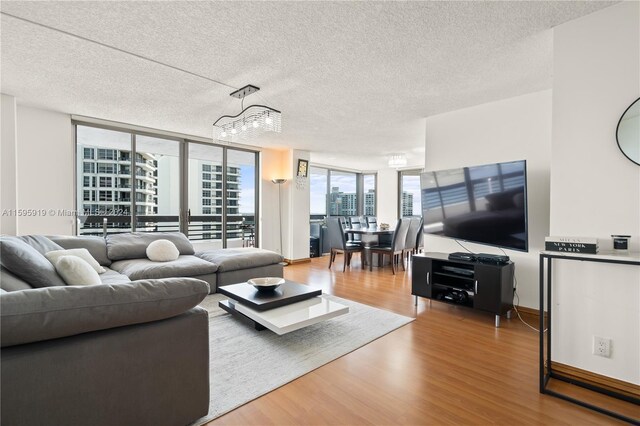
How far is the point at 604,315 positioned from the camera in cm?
195

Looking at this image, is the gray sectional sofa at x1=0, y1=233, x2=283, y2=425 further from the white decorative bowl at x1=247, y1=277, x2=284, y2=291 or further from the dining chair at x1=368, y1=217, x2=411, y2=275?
the dining chair at x1=368, y1=217, x2=411, y2=275

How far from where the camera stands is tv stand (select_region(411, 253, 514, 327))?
9.70 feet

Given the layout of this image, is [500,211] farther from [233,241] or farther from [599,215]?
[233,241]

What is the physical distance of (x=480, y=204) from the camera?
314 centimetres

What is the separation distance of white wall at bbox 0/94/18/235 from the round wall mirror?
18.9 feet

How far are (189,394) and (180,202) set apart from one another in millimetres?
4306

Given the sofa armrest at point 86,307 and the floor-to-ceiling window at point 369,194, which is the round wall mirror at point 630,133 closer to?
the sofa armrest at point 86,307

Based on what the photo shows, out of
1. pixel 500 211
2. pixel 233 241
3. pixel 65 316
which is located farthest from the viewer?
pixel 233 241

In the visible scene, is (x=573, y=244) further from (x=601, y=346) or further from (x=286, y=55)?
(x=286, y=55)

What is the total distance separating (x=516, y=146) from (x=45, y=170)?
5.89 metres

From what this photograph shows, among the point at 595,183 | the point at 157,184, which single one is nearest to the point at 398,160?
the point at 595,183

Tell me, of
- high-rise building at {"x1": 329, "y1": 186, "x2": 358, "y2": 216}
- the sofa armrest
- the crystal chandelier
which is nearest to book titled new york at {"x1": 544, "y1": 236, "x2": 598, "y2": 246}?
the sofa armrest

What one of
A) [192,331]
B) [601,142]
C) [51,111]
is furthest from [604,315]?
[51,111]

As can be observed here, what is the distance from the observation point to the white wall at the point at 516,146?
125 inches
